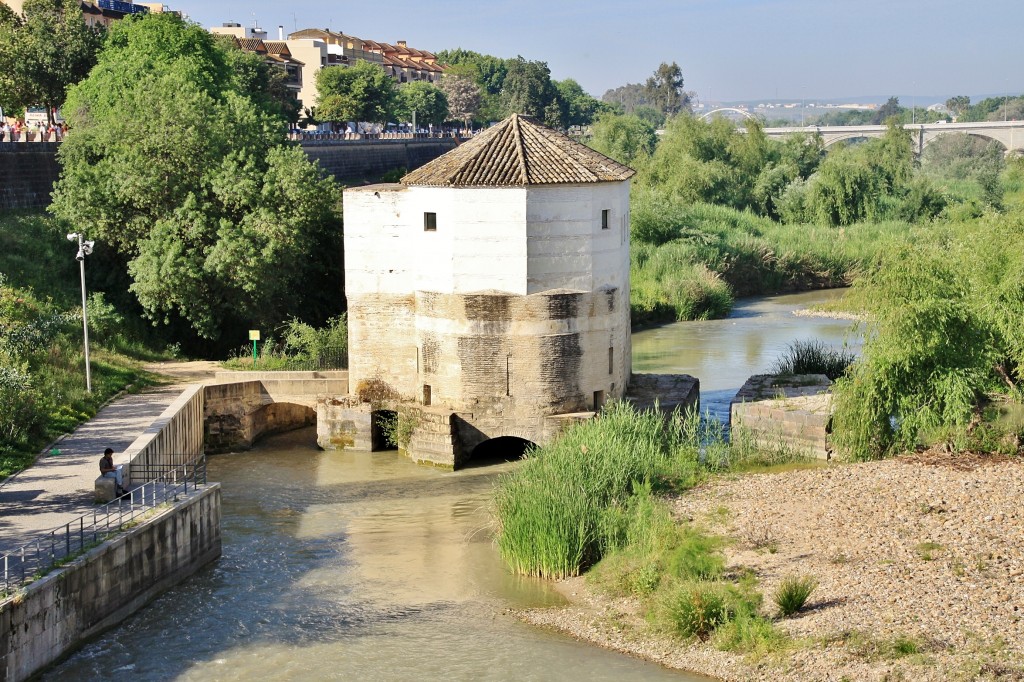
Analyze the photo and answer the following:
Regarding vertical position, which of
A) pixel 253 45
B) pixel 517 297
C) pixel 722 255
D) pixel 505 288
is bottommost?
pixel 517 297

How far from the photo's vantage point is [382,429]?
103 feet

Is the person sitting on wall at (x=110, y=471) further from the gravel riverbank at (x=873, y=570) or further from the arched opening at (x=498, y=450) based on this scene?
the arched opening at (x=498, y=450)

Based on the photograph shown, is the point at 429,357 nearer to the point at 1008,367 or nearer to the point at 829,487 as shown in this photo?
the point at 829,487

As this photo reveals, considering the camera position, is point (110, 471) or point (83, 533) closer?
point (83, 533)

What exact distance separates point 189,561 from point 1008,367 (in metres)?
16.5

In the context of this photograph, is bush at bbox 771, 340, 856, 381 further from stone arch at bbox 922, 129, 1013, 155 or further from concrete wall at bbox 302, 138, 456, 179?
stone arch at bbox 922, 129, 1013, 155

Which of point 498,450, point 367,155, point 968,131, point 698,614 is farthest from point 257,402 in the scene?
point 968,131

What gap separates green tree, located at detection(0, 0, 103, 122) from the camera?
56000 millimetres

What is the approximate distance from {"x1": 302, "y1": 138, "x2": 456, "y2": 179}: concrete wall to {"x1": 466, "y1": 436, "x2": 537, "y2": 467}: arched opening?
28937mm

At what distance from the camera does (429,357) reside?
98.6ft

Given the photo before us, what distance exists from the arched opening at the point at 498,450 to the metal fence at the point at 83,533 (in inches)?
328

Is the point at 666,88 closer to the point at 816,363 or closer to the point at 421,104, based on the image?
the point at 421,104

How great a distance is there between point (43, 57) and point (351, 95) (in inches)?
1486

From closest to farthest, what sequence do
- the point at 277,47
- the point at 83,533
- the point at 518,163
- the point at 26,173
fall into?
the point at 83,533 → the point at 518,163 → the point at 26,173 → the point at 277,47
